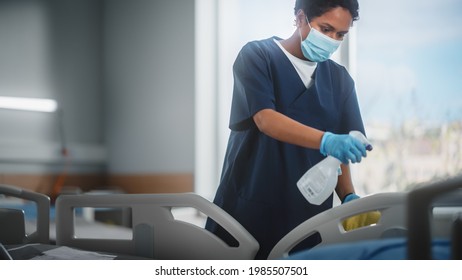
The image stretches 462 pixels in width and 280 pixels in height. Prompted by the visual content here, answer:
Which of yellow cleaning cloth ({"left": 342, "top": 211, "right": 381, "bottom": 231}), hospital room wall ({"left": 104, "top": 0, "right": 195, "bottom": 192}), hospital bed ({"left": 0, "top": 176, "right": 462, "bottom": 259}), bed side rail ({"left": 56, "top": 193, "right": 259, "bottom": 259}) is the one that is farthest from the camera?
hospital room wall ({"left": 104, "top": 0, "right": 195, "bottom": 192})

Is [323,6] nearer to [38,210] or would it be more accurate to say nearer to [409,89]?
[409,89]

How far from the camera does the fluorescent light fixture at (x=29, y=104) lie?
1644 mm

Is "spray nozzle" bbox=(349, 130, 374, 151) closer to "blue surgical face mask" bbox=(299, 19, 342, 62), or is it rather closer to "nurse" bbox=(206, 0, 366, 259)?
"nurse" bbox=(206, 0, 366, 259)

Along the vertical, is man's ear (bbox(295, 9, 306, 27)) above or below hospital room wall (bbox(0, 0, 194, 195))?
above

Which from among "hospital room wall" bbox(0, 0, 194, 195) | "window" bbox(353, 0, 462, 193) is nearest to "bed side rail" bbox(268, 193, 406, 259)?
"window" bbox(353, 0, 462, 193)

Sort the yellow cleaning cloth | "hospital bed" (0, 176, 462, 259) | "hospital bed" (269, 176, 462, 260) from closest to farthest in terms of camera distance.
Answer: "hospital bed" (269, 176, 462, 260) < "hospital bed" (0, 176, 462, 259) < the yellow cleaning cloth

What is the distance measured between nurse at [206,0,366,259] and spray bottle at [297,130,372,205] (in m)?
0.01

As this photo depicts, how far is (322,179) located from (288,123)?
17cm

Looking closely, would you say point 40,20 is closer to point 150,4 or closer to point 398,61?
point 150,4

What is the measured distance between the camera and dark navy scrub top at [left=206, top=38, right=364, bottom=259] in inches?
56.4

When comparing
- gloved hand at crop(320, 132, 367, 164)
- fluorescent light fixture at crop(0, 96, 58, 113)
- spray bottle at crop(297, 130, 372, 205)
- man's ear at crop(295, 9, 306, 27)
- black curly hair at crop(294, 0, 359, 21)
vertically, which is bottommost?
spray bottle at crop(297, 130, 372, 205)

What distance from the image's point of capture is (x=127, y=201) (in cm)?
154
